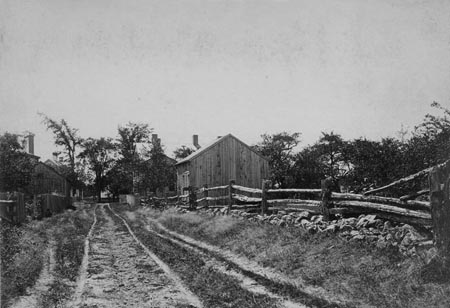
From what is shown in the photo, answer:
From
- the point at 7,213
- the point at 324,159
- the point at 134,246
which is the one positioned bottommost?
the point at 134,246

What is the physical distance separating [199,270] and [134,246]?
3847 millimetres

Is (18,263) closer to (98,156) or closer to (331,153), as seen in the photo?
(331,153)

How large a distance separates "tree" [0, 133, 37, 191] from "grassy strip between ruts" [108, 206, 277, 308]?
67.6 feet

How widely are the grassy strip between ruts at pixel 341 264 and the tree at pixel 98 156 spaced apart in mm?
63043

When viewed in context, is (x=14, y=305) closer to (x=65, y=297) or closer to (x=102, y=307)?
(x=65, y=297)

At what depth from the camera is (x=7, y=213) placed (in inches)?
512

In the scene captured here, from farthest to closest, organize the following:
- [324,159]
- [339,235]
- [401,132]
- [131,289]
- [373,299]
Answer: [324,159] → [401,132] → [339,235] → [131,289] → [373,299]

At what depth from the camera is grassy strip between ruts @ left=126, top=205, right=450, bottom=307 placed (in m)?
5.06

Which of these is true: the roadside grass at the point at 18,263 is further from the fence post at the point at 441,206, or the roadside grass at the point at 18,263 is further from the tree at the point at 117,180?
the tree at the point at 117,180

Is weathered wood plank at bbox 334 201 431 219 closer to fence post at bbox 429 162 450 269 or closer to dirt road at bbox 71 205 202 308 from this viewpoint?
fence post at bbox 429 162 450 269

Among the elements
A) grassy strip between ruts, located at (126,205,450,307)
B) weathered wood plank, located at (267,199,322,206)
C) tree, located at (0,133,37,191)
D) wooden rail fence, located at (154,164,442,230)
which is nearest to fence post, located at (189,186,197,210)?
wooden rail fence, located at (154,164,442,230)

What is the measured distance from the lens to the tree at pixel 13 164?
1015 inches

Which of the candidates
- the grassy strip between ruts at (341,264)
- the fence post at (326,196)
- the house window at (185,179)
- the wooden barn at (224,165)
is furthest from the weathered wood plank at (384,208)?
the house window at (185,179)

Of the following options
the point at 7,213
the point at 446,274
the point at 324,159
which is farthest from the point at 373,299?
the point at 324,159
